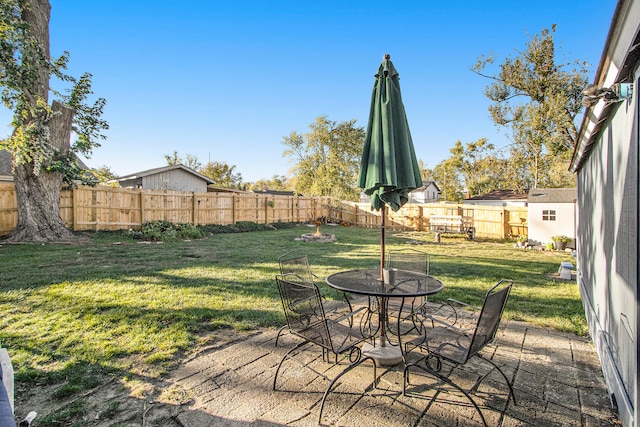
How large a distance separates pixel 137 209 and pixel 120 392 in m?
12.4

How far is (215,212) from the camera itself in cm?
1573

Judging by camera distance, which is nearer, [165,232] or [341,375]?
[341,375]

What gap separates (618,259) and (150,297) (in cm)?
522

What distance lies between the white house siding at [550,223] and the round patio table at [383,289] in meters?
9.65

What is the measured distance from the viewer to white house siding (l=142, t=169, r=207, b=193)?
17828mm

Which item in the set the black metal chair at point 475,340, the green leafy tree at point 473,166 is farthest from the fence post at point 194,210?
the green leafy tree at point 473,166

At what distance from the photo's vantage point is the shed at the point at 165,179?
1758cm

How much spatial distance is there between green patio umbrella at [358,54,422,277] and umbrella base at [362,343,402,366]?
50.6 inches

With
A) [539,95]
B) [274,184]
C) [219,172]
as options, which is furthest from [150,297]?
[274,184]

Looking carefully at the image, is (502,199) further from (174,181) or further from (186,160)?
(186,160)

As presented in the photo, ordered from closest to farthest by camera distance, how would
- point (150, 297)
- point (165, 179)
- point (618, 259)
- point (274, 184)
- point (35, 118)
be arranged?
point (618, 259) → point (150, 297) → point (35, 118) → point (165, 179) → point (274, 184)

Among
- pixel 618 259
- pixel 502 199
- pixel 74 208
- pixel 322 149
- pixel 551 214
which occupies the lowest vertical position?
pixel 618 259

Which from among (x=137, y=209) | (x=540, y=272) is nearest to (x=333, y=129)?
(x=137, y=209)

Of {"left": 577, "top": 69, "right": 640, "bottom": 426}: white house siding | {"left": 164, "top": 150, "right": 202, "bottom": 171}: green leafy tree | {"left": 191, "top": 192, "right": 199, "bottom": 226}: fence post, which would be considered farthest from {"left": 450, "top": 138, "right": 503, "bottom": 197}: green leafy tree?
{"left": 577, "top": 69, "right": 640, "bottom": 426}: white house siding
